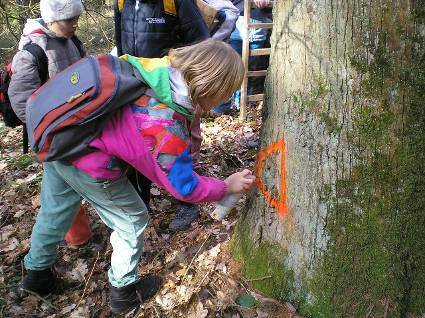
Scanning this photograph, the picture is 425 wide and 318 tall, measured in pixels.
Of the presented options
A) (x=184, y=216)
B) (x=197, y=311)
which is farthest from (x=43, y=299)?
(x=184, y=216)

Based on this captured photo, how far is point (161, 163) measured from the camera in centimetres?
199

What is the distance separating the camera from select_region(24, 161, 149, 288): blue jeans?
7.64 feet

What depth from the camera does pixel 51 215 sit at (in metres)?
2.58

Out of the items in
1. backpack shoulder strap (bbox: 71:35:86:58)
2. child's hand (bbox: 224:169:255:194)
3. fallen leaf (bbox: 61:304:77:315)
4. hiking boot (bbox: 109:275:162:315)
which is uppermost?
backpack shoulder strap (bbox: 71:35:86:58)

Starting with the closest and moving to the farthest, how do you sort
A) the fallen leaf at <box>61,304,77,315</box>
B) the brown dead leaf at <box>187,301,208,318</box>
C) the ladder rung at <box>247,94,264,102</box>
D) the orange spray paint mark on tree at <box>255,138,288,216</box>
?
the orange spray paint mark on tree at <box>255,138,288,216</box>, the brown dead leaf at <box>187,301,208,318</box>, the fallen leaf at <box>61,304,77,315</box>, the ladder rung at <box>247,94,264,102</box>

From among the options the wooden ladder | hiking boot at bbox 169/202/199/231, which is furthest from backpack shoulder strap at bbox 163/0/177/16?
the wooden ladder

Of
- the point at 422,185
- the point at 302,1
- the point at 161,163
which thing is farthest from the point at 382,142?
the point at 161,163

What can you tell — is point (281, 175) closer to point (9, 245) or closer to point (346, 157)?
point (346, 157)

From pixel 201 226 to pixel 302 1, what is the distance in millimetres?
1943

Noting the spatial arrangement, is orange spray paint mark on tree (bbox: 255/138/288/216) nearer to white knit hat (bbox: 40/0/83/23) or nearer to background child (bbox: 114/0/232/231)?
background child (bbox: 114/0/232/231)

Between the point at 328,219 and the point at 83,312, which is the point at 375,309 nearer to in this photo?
the point at 328,219

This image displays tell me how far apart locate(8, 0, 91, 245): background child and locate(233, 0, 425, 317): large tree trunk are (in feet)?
5.37

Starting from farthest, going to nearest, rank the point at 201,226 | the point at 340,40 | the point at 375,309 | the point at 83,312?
the point at 201,226, the point at 83,312, the point at 375,309, the point at 340,40

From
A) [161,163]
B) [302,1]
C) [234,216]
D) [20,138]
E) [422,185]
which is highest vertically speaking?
[302,1]
